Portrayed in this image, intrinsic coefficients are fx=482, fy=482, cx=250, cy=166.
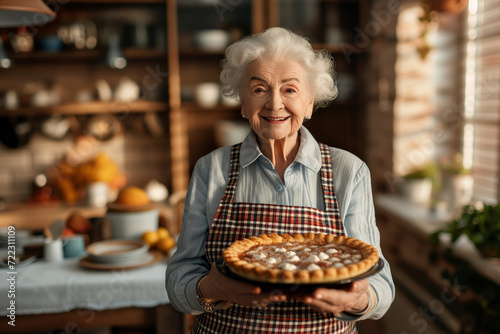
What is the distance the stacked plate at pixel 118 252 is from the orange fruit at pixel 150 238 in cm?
5

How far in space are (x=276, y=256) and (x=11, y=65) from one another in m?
3.40

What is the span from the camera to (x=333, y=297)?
0.97m

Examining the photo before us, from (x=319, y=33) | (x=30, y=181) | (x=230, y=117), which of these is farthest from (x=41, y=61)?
(x=319, y=33)

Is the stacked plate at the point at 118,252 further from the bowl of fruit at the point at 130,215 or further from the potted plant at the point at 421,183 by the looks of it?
the potted plant at the point at 421,183

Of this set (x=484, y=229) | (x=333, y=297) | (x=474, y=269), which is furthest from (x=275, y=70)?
(x=474, y=269)

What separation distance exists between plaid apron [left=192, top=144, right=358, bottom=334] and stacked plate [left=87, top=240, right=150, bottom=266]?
0.65 meters

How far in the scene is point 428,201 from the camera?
10.3 ft

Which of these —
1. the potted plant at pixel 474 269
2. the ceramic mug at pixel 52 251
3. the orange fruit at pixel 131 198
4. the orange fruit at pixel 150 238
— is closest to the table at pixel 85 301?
the ceramic mug at pixel 52 251

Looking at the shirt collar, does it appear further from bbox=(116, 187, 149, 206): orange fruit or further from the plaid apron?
bbox=(116, 187, 149, 206): orange fruit

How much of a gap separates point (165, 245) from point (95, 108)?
1940 millimetres

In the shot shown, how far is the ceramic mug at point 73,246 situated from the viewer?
2.04 m

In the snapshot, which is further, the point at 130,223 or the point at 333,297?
the point at 130,223

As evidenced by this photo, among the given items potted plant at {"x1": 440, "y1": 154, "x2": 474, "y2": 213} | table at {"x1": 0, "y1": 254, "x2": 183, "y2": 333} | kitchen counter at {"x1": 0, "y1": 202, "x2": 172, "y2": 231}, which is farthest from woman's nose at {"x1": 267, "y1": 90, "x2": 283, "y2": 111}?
kitchen counter at {"x1": 0, "y1": 202, "x2": 172, "y2": 231}

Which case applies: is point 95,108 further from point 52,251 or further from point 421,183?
point 421,183
